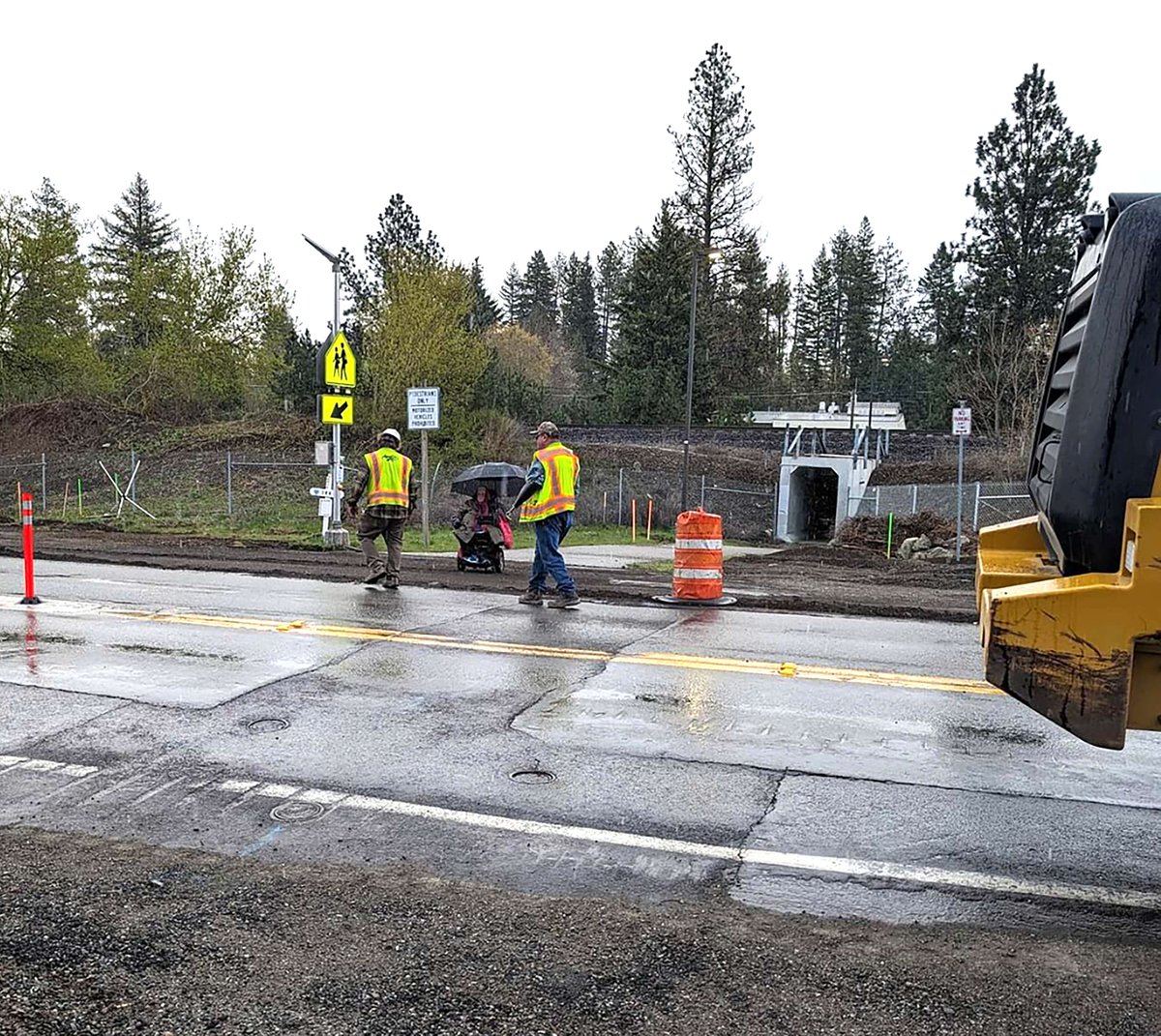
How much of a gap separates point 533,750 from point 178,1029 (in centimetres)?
295

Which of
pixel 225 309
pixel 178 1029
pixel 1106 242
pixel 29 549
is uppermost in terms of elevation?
pixel 225 309

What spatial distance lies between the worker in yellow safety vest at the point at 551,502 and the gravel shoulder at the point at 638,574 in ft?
4.12

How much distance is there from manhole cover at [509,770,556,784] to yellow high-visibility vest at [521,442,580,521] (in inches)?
229

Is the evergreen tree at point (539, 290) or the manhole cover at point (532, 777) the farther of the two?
the evergreen tree at point (539, 290)

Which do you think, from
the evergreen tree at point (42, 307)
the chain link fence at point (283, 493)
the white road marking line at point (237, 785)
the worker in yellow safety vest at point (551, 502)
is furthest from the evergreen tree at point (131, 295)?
the white road marking line at point (237, 785)

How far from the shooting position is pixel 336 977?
3277mm

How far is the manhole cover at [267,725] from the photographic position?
6102mm

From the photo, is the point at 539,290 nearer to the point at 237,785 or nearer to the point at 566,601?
the point at 566,601

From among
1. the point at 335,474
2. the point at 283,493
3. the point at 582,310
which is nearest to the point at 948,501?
the point at 335,474

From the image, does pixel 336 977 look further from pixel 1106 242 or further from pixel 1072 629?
pixel 1106 242

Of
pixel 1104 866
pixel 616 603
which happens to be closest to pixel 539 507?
pixel 616 603

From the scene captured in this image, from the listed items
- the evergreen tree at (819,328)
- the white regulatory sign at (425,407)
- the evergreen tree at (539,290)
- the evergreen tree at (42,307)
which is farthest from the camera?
the evergreen tree at (539,290)

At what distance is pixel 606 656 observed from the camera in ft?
27.6

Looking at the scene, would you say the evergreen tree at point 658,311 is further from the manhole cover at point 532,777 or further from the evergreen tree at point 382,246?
the manhole cover at point 532,777
